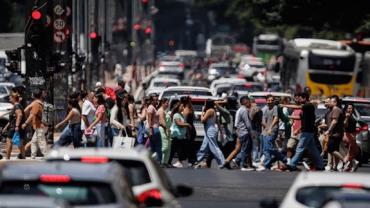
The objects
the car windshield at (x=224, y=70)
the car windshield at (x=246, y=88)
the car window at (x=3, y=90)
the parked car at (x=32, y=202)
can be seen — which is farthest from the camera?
the car windshield at (x=224, y=70)

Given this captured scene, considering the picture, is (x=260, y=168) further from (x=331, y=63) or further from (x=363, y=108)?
(x=331, y=63)

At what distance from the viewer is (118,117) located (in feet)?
99.8

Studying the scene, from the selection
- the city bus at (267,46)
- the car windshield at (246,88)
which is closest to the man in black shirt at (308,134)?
the car windshield at (246,88)

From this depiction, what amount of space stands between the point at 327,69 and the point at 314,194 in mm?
50534

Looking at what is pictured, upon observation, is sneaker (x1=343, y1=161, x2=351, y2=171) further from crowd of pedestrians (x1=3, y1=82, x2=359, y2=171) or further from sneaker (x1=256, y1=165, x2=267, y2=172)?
sneaker (x1=256, y1=165, x2=267, y2=172)

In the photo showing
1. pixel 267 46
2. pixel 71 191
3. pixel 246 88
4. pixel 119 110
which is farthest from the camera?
pixel 267 46

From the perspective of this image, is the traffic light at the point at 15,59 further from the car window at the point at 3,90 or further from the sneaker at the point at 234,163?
the car window at the point at 3,90

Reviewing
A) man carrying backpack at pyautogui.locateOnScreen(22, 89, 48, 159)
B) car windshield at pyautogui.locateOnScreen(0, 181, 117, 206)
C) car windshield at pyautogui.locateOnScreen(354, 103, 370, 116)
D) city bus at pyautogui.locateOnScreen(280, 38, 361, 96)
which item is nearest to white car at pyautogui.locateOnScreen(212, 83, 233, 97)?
city bus at pyautogui.locateOnScreen(280, 38, 361, 96)

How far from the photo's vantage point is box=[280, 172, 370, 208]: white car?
1493 centimetres

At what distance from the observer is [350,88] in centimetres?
6625

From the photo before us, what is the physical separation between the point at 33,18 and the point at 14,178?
22362mm

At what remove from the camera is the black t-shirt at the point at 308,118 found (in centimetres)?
2878

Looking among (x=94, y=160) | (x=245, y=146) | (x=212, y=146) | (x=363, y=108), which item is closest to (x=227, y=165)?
(x=212, y=146)

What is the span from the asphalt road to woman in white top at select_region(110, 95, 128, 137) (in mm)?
1544
